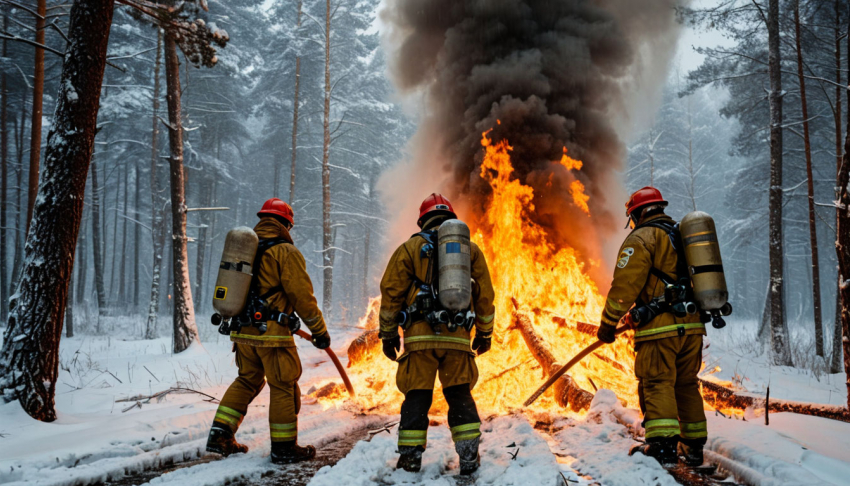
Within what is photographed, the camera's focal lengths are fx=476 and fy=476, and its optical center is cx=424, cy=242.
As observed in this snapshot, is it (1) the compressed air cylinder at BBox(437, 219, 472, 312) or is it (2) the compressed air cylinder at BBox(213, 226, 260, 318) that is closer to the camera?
(1) the compressed air cylinder at BBox(437, 219, 472, 312)

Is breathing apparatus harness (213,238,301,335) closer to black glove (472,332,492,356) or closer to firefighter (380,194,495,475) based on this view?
firefighter (380,194,495,475)

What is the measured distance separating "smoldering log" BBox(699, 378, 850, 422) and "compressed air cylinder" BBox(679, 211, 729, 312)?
2.16 meters

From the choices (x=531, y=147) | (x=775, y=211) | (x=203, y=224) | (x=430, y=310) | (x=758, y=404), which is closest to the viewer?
(x=430, y=310)

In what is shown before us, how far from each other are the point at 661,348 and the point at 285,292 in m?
3.10

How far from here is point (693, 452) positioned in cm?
367

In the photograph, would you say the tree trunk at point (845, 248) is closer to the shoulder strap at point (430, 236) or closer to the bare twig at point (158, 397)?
the shoulder strap at point (430, 236)

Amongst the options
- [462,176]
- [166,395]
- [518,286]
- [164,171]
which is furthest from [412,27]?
[164,171]

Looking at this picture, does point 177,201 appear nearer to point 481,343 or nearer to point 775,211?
point 481,343

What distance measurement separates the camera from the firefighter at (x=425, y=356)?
344cm

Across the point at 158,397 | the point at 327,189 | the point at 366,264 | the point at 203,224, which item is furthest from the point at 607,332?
the point at 366,264

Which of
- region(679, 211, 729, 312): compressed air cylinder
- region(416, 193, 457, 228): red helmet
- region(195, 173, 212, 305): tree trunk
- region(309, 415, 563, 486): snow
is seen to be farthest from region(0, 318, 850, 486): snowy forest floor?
region(195, 173, 212, 305): tree trunk

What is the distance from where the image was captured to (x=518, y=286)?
24.8ft

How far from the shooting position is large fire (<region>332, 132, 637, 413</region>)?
6141 mm

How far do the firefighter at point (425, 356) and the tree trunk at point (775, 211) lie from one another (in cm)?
931
